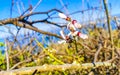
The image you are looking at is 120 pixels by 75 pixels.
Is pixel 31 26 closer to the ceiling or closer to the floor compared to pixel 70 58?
closer to the ceiling

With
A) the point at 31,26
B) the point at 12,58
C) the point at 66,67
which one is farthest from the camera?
the point at 12,58

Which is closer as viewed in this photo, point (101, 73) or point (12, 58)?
point (101, 73)

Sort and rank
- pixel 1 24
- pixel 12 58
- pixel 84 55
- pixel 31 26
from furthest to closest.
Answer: pixel 84 55 → pixel 12 58 → pixel 31 26 → pixel 1 24

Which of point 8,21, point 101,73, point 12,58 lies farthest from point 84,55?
point 8,21

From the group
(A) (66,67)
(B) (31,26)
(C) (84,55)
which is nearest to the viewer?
(A) (66,67)

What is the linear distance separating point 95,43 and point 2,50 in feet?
2.45

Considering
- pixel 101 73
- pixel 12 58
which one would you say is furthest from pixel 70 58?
pixel 12 58

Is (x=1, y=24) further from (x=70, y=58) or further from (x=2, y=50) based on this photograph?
(x=2, y=50)

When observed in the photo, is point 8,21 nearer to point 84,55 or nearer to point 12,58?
point 12,58

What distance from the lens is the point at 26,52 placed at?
255cm

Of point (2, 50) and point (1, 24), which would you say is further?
point (2, 50)

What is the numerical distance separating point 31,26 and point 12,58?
0.35 meters

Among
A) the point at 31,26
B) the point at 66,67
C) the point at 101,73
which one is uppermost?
the point at 31,26

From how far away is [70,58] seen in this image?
2361mm
